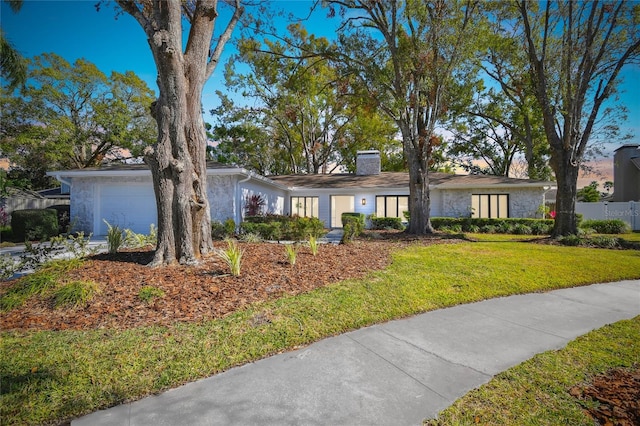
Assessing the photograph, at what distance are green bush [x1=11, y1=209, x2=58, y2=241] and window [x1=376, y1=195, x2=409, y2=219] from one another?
15844 mm

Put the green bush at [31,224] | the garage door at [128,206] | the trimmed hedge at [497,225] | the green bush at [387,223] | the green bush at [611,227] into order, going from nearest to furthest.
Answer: the green bush at [31,224], the garage door at [128,206], the trimmed hedge at [497,225], the green bush at [611,227], the green bush at [387,223]

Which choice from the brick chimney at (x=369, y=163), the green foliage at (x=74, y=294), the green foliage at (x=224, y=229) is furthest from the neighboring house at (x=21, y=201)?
the brick chimney at (x=369, y=163)

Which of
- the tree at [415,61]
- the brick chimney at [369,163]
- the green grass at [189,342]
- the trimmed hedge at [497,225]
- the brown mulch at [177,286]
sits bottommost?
the green grass at [189,342]

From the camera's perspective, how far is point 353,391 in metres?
2.50

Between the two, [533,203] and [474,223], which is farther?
[533,203]

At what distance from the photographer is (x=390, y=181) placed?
1931 centimetres

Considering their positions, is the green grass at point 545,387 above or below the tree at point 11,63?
below

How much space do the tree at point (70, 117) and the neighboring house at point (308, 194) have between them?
34.3ft

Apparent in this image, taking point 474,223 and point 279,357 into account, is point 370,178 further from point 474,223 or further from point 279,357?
point 279,357

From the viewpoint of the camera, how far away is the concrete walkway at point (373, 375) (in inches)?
87.3

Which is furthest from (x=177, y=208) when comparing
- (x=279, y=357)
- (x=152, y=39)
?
(x=279, y=357)

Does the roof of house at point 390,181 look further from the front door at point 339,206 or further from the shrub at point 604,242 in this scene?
the shrub at point 604,242

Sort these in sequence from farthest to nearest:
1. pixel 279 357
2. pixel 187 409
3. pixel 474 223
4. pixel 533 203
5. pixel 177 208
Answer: pixel 533 203 < pixel 474 223 < pixel 177 208 < pixel 279 357 < pixel 187 409

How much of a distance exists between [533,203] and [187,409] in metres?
20.3
